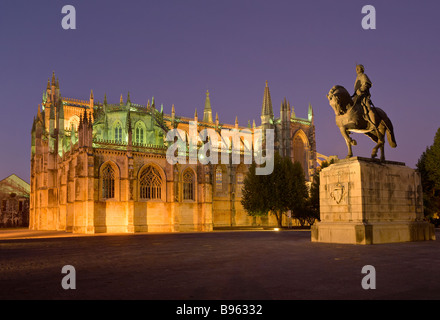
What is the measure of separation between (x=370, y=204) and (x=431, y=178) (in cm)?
2377

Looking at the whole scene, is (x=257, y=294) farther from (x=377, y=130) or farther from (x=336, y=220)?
(x=377, y=130)

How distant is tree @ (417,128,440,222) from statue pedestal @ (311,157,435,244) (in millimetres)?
19089

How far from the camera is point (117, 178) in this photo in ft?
127

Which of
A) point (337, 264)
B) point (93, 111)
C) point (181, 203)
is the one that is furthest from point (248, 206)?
point (337, 264)

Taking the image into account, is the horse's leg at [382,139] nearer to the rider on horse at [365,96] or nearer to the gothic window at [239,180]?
the rider on horse at [365,96]

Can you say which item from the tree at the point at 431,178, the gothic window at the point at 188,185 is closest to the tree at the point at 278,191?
the gothic window at the point at 188,185

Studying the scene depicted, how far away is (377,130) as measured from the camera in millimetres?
15719

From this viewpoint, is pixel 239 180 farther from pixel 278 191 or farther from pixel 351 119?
pixel 351 119

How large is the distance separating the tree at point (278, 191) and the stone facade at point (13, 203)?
4616 cm

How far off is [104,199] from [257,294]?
34.1 m

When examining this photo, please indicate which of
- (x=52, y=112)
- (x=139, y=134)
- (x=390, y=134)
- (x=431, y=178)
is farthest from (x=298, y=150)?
(x=390, y=134)

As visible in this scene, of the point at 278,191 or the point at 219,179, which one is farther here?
the point at 219,179

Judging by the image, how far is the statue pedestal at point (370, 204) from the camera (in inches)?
565

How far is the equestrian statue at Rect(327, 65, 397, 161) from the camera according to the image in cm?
1554
